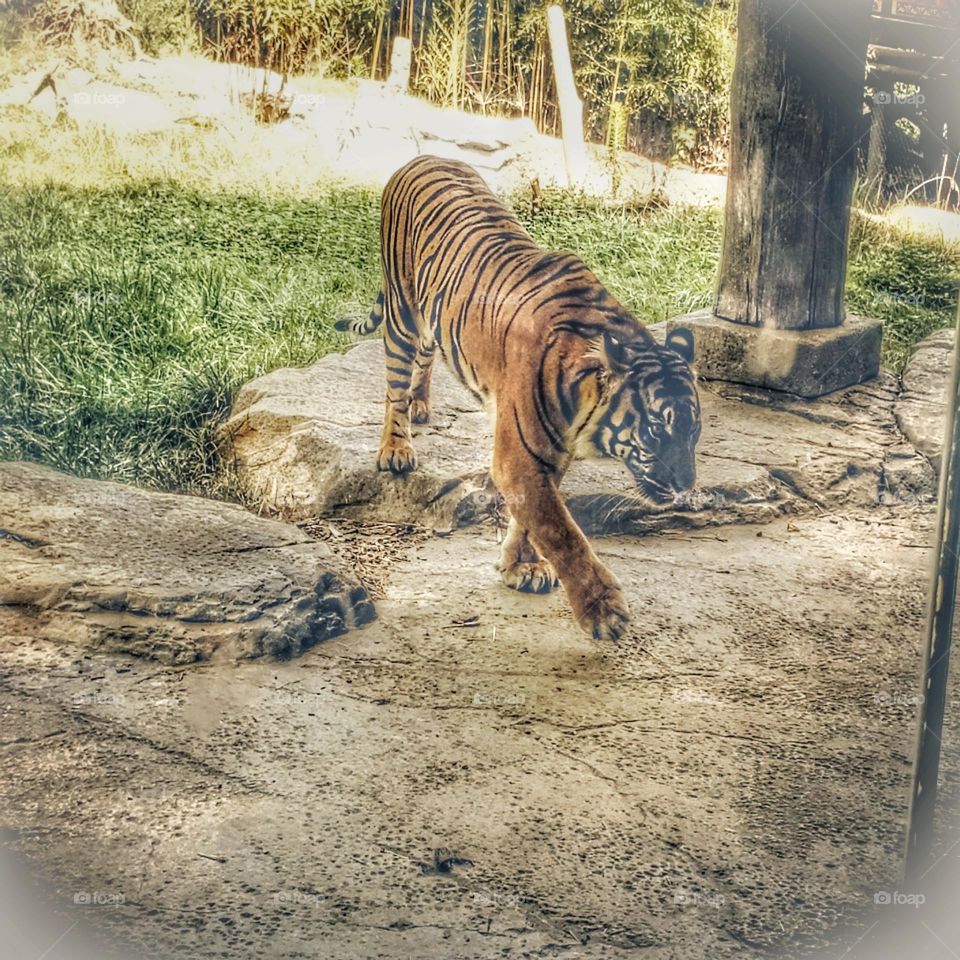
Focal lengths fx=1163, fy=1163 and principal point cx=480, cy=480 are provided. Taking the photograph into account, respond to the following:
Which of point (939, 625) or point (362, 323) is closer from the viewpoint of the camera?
point (939, 625)

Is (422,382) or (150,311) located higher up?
(150,311)

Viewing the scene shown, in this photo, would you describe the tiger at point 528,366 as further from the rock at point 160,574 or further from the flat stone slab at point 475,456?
the rock at point 160,574

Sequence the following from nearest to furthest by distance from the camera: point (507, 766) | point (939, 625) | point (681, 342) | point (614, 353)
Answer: point (939, 625)
point (507, 766)
point (614, 353)
point (681, 342)

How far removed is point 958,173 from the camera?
4.27 metres

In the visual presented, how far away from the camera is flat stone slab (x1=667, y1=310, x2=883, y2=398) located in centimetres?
433

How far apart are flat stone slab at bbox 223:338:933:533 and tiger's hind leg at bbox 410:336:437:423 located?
0.13 ft

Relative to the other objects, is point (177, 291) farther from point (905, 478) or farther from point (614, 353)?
point (905, 478)

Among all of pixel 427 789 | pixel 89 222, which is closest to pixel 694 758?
pixel 427 789

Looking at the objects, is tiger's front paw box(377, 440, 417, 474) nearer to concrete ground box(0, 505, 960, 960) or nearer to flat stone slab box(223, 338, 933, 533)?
flat stone slab box(223, 338, 933, 533)

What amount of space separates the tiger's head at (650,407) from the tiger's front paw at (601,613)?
1.33 feet

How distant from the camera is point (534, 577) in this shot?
417 cm

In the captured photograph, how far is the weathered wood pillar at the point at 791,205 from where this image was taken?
4.14m

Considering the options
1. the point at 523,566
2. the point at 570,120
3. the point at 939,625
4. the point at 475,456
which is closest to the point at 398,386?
the point at 475,456

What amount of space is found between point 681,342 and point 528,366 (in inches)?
21.8
